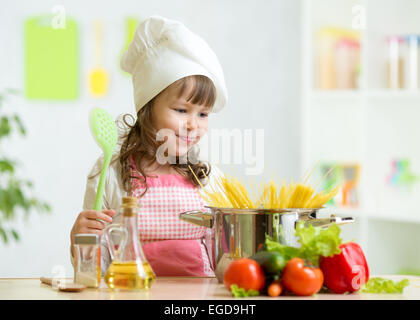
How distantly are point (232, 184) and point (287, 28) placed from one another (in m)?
2.20

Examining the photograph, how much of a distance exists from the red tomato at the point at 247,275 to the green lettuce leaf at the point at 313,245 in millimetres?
56

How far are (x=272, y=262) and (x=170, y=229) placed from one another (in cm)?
54

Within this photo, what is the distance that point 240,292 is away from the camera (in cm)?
82

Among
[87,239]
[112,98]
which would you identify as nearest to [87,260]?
[87,239]

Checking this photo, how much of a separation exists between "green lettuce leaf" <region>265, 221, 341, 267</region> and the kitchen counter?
0.06 meters

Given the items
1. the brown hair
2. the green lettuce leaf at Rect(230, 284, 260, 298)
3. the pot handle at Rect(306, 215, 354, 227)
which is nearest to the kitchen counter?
the green lettuce leaf at Rect(230, 284, 260, 298)

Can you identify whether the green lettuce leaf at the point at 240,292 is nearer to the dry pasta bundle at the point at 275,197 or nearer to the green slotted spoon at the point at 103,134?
the dry pasta bundle at the point at 275,197

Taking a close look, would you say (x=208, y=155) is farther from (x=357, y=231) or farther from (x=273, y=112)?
A: (x=357, y=231)

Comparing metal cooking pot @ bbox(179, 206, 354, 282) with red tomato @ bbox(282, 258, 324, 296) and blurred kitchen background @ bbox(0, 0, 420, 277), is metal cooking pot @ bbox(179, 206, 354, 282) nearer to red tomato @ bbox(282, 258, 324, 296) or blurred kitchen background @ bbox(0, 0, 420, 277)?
red tomato @ bbox(282, 258, 324, 296)

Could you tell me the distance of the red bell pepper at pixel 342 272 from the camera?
87 centimetres

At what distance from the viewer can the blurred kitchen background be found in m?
2.71

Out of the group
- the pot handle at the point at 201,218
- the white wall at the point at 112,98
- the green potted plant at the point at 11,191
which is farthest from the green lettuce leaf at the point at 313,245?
the white wall at the point at 112,98

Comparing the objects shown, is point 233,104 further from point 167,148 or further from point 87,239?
point 87,239

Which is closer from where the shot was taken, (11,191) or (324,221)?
(324,221)
